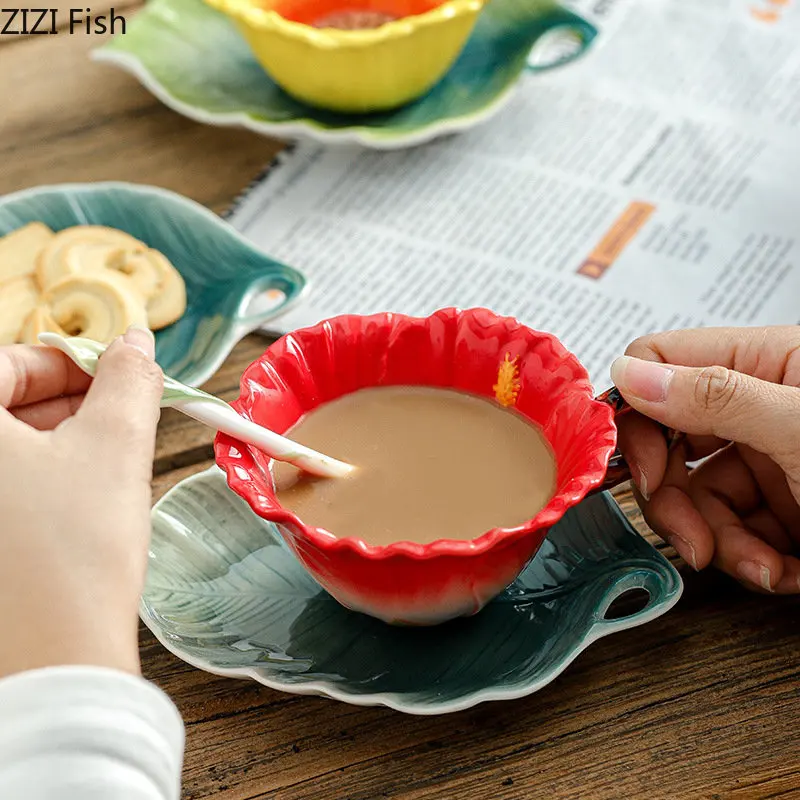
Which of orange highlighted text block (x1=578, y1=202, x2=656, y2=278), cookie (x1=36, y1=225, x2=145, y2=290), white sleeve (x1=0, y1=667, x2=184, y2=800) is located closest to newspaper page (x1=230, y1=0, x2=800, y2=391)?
orange highlighted text block (x1=578, y1=202, x2=656, y2=278)

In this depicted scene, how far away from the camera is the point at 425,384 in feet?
2.67

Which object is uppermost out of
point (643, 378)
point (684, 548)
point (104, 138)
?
point (643, 378)

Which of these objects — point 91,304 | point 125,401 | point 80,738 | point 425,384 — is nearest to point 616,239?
point 425,384

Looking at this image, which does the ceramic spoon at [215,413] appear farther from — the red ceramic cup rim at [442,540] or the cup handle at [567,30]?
the cup handle at [567,30]

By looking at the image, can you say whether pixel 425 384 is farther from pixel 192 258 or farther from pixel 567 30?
pixel 567 30

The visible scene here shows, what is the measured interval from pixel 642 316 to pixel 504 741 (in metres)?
0.49

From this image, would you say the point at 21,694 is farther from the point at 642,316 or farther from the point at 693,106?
the point at 693,106

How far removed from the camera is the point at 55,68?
1.41m

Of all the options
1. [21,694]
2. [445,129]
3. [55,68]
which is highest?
[21,694]

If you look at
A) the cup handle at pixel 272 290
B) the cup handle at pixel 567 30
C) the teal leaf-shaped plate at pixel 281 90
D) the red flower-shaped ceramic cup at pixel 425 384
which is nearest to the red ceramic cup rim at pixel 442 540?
the red flower-shaped ceramic cup at pixel 425 384

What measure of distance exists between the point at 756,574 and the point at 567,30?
783mm

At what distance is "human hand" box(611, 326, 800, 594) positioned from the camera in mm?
723

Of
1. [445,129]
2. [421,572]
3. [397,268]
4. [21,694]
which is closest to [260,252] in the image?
[397,268]

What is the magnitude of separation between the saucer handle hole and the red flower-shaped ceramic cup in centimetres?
8
